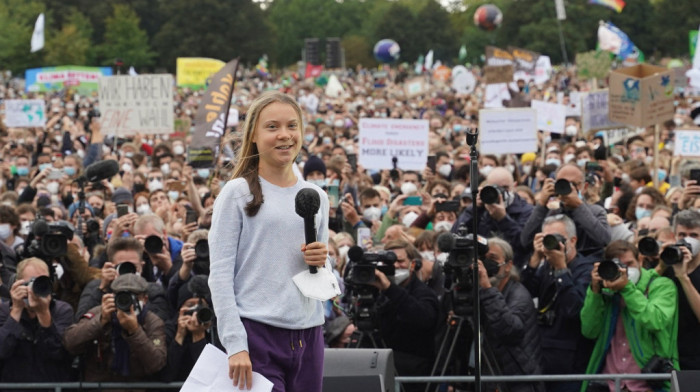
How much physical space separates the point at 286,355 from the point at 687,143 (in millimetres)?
9574

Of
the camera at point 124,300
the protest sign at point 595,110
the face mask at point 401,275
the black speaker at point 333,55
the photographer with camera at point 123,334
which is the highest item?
the black speaker at point 333,55

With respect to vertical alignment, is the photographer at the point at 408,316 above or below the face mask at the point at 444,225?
below

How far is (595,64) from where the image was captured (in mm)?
37375

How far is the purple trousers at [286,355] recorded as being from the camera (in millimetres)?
4188

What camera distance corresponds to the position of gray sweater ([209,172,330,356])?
165 inches

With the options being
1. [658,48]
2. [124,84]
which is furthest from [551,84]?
[658,48]

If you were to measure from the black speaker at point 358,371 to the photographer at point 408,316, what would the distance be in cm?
114

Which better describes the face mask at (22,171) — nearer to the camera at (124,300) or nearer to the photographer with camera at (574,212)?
the photographer with camera at (574,212)

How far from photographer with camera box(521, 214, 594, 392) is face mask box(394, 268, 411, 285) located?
0.82m

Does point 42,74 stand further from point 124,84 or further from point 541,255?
point 541,255

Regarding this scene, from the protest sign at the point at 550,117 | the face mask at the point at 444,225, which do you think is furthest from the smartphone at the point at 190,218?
the protest sign at the point at 550,117

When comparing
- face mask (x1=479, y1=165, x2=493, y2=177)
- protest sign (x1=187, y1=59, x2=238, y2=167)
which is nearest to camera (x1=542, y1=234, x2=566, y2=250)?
protest sign (x1=187, y1=59, x2=238, y2=167)

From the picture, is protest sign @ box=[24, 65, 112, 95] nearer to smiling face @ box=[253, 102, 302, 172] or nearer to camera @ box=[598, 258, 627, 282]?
camera @ box=[598, 258, 627, 282]

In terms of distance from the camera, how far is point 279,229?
4203mm
